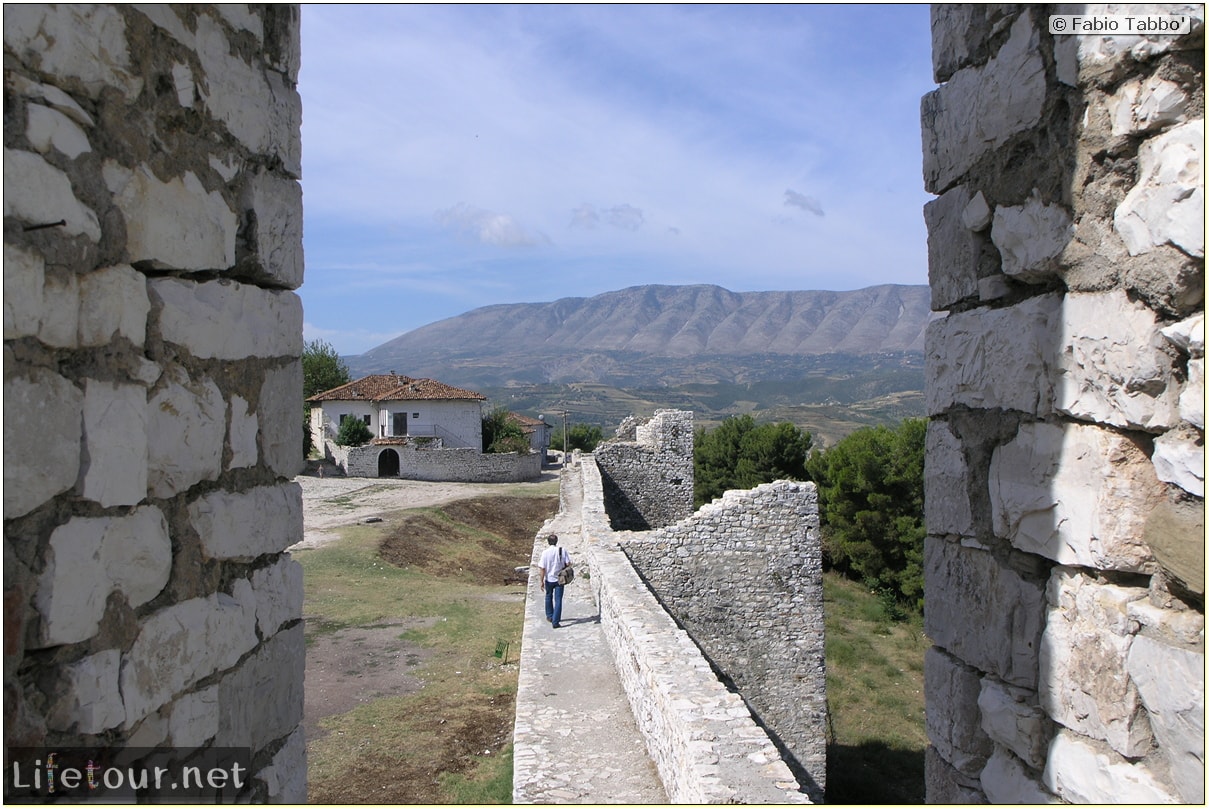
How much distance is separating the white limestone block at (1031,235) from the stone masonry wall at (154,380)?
2307 mm

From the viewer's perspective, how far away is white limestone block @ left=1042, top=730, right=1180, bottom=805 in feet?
7.23

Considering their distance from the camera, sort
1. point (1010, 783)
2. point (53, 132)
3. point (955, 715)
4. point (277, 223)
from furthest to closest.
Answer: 1. point (955, 715)
2. point (277, 223)
3. point (1010, 783)
4. point (53, 132)

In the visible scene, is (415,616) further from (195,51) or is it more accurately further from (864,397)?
(864,397)

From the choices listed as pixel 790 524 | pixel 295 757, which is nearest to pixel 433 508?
A: pixel 790 524

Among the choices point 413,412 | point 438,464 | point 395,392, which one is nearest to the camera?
point 438,464

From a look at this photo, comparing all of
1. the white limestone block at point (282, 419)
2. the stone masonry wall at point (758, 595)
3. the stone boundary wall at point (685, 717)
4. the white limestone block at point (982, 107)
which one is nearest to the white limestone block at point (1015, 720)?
the white limestone block at point (982, 107)

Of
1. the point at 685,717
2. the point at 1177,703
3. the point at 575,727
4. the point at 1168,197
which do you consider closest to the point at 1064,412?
the point at 1168,197

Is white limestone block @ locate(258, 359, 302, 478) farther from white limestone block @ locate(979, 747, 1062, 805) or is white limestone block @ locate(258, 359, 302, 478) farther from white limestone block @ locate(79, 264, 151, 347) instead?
white limestone block @ locate(979, 747, 1062, 805)

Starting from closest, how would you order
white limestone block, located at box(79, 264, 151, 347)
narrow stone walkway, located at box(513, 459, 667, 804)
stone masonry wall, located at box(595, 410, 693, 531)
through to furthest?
white limestone block, located at box(79, 264, 151, 347)
narrow stone walkway, located at box(513, 459, 667, 804)
stone masonry wall, located at box(595, 410, 693, 531)

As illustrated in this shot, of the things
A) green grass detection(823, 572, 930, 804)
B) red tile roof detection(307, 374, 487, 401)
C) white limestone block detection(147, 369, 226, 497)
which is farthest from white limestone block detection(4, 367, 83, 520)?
red tile roof detection(307, 374, 487, 401)

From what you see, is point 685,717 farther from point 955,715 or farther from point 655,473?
point 655,473

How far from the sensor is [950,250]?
3.19m

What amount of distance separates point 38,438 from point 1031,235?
263 centimetres

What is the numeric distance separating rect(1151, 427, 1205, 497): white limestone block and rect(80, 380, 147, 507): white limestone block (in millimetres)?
2479
